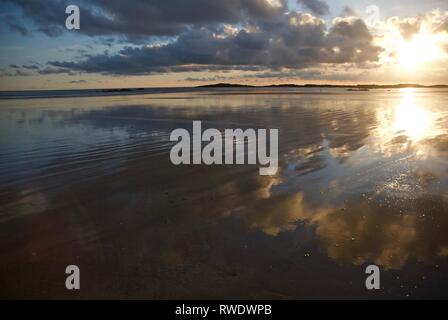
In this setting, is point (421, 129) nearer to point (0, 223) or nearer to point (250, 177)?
point (250, 177)

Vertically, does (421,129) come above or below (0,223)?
above

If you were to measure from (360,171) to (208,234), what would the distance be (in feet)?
18.4

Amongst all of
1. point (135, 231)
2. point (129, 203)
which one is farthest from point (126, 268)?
point (129, 203)

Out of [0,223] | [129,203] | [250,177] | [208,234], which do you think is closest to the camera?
[208,234]

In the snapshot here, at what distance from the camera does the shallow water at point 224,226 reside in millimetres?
A: 4668

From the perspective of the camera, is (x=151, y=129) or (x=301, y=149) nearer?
(x=301, y=149)

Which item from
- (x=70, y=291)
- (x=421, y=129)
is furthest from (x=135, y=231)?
(x=421, y=129)

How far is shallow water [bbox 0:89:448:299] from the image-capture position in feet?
15.3

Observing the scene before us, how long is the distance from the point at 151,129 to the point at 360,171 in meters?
11.6

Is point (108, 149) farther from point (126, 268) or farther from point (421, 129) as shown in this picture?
point (421, 129)

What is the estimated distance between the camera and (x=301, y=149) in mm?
12734

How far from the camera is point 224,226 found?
20.7 ft
